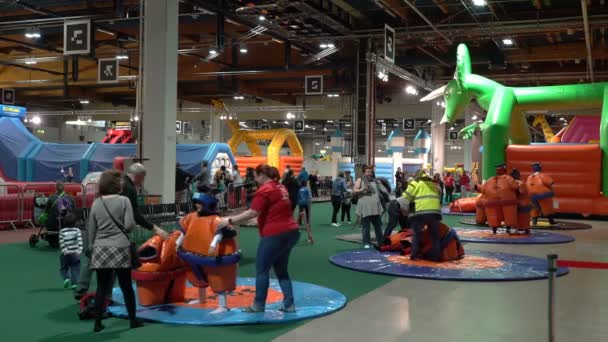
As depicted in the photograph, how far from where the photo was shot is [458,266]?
8.50 m

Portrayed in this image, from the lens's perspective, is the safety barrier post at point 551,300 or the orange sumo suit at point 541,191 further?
the orange sumo suit at point 541,191

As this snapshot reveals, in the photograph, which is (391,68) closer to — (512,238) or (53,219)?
(512,238)

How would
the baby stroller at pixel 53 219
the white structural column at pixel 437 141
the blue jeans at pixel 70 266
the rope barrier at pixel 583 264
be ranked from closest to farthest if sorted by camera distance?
1. the blue jeans at pixel 70 266
2. the rope barrier at pixel 583 264
3. the baby stroller at pixel 53 219
4. the white structural column at pixel 437 141

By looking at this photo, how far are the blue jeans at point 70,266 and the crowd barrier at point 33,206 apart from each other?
316 centimetres

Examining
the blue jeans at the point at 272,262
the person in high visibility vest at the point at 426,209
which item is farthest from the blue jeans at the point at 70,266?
the person in high visibility vest at the point at 426,209

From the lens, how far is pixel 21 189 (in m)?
13.6

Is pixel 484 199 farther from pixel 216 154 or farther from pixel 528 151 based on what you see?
pixel 216 154

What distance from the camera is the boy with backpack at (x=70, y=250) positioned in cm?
631

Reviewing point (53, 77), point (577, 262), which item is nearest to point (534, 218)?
point (577, 262)

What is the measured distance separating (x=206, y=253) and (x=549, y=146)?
586 inches

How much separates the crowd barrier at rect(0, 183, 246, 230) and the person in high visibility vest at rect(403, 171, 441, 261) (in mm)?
4252

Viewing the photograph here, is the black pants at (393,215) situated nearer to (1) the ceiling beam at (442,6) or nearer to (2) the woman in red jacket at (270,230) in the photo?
(2) the woman in red jacket at (270,230)

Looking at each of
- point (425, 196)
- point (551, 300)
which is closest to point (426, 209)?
point (425, 196)

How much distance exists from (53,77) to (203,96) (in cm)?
738
